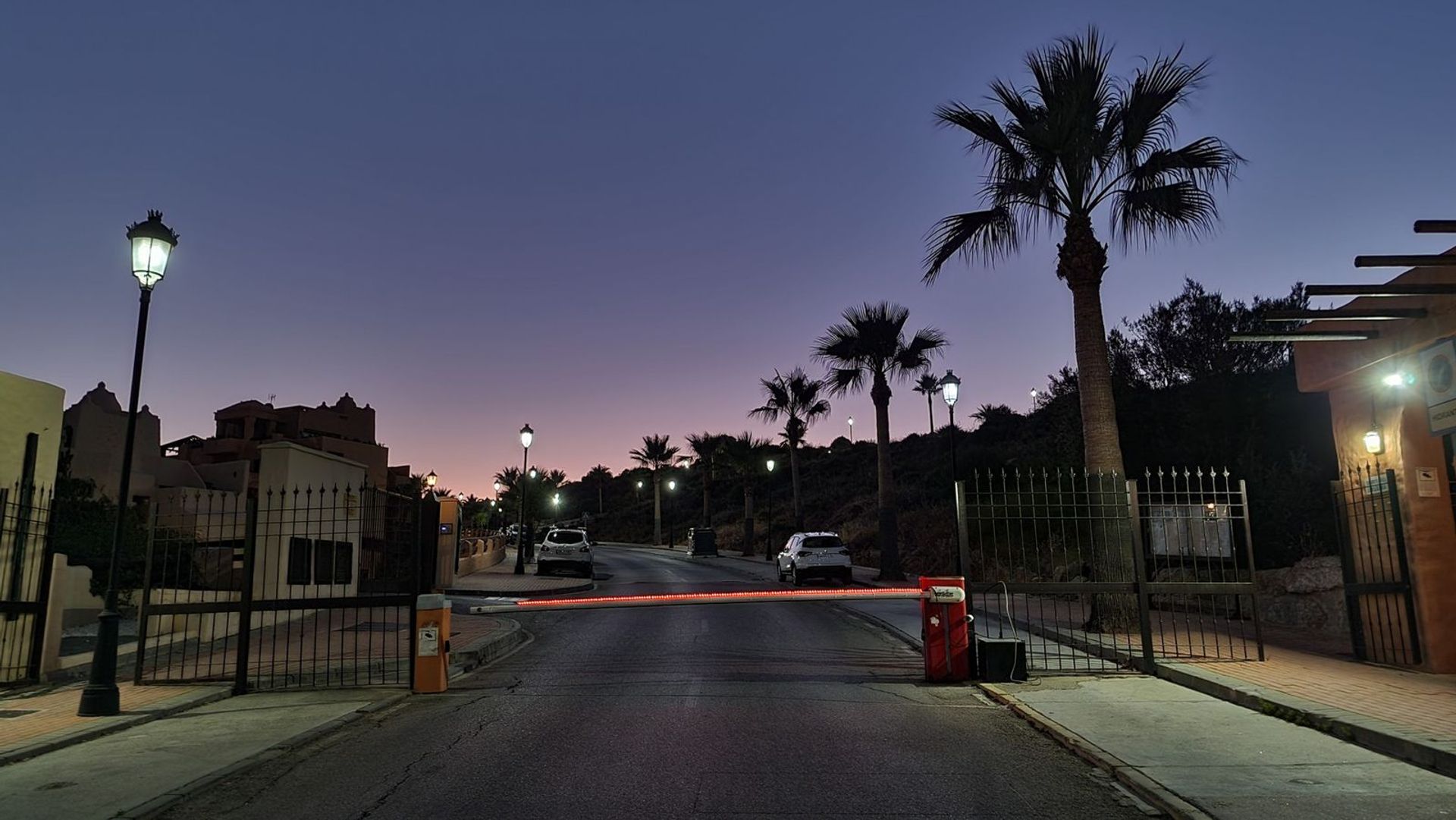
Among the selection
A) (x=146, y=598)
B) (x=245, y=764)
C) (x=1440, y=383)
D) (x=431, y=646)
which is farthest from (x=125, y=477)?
(x=1440, y=383)

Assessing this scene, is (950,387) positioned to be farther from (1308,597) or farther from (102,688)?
(102,688)

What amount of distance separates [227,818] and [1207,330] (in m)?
33.1

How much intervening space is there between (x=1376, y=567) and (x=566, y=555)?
27.7 meters

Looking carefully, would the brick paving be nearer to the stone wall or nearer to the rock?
the stone wall

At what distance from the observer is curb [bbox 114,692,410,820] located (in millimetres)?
6109

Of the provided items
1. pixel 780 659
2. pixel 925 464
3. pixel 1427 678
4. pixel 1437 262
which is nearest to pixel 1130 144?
pixel 1437 262

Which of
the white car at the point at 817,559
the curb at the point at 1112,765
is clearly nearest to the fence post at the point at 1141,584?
the curb at the point at 1112,765

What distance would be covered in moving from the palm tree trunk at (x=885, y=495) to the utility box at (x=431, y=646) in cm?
2075

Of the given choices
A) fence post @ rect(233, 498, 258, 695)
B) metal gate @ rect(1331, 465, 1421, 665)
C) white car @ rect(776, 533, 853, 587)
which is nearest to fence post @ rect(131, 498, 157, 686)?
fence post @ rect(233, 498, 258, 695)

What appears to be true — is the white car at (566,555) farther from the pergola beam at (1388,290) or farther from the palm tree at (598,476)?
the palm tree at (598,476)

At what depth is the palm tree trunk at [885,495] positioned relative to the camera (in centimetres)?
3027

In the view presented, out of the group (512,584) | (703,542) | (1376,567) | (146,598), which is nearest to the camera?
(146,598)

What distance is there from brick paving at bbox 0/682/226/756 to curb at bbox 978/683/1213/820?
9.04 metres

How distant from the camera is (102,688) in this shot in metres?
9.45
